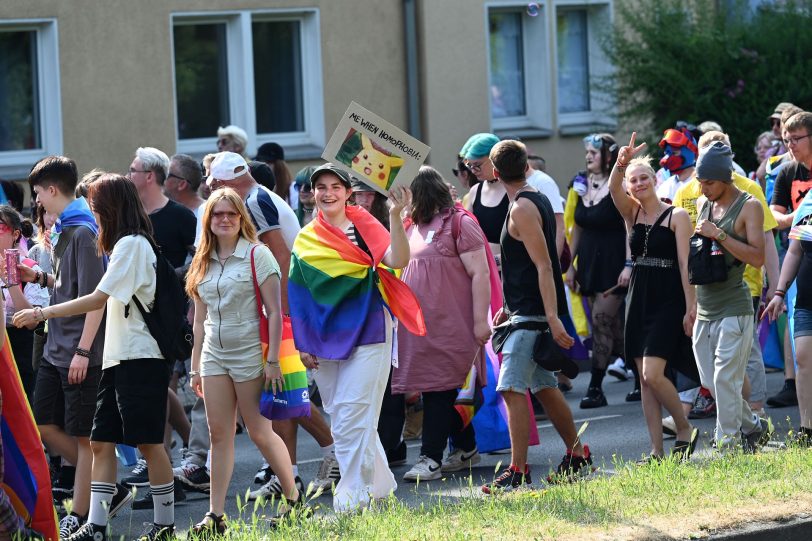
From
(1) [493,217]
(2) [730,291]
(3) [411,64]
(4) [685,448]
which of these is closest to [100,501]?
(4) [685,448]

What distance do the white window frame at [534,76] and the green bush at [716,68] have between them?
93cm

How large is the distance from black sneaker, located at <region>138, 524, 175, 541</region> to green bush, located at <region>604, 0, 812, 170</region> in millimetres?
11226

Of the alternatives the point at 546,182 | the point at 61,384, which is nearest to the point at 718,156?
the point at 546,182

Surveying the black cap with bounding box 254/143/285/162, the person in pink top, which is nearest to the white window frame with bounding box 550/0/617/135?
the black cap with bounding box 254/143/285/162

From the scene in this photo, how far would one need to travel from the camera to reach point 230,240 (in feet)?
25.0

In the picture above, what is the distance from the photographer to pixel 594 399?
11641mm

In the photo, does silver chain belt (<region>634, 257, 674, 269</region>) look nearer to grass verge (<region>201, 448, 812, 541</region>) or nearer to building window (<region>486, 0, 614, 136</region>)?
grass verge (<region>201, 448, 812, 541</region>)

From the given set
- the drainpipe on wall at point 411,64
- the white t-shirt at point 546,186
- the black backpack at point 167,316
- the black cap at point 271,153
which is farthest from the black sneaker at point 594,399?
the drainpipe on wall at point 411,64

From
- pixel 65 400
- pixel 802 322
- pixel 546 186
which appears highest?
pixel 546 186

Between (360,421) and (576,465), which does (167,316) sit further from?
(576,465)

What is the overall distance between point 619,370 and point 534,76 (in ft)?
20.4

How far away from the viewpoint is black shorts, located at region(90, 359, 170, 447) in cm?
734

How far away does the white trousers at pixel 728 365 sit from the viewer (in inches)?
336

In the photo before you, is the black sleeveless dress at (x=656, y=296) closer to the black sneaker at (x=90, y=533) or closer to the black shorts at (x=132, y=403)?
the black shorts at (x=132, y=403)
